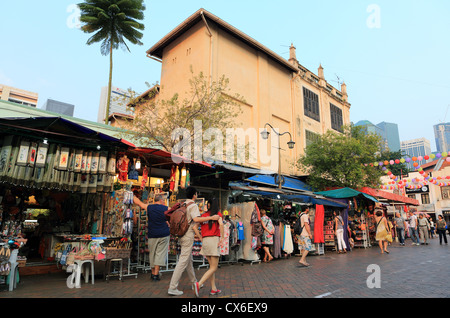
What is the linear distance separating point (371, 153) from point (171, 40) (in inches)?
642

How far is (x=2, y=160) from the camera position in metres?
6.04

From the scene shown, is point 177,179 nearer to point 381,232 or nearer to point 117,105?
point 381,232

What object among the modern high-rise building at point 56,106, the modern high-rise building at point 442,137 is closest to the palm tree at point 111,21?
the modern high-rise building at point 442,137

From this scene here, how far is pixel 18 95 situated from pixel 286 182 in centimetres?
8860

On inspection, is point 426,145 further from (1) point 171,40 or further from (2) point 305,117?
(1) point 171,40

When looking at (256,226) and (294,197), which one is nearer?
(256,226)

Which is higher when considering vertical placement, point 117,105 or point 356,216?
point 117,105

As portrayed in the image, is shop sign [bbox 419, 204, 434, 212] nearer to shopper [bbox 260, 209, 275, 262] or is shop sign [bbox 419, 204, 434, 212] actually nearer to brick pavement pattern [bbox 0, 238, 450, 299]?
brick pavement pattern [bbox 0, 238, 450, 299]

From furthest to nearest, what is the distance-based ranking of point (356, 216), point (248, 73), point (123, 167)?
point (248, 73) → point (356, 216) → point (123, 167)

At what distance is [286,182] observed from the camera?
767 inches

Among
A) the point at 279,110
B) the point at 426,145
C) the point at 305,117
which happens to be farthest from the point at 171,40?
the point at 426,145

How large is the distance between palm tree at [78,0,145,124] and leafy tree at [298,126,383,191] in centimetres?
1436

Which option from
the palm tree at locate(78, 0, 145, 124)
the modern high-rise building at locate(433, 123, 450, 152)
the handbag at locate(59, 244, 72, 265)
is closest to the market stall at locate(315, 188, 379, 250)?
the handbag at locate(59, 244, 72, 265)

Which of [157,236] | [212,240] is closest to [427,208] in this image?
[157,236]
